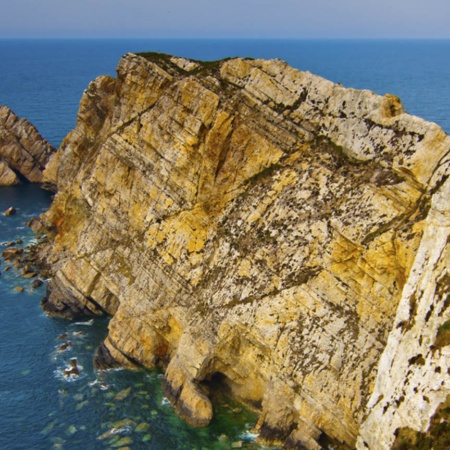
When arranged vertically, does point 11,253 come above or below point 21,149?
below

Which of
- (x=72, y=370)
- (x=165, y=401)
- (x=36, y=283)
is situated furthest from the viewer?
(x=36, y=283)

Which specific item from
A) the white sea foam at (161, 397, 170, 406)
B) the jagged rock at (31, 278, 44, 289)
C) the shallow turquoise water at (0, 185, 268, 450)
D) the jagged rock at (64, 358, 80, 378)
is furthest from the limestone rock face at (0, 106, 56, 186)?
the white sea foam at (161, 397, 170, 406)

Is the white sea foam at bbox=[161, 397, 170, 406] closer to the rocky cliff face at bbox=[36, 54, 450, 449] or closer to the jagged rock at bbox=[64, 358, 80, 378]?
the rocky cliff face at bbox=[36, 54, 450, 449]

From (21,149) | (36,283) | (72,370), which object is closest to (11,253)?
(36,283)

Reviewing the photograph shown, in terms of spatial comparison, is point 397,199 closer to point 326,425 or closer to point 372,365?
point 372,365

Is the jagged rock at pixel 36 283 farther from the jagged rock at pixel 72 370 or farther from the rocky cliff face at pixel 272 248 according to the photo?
the jagged rock at pixel 72 370

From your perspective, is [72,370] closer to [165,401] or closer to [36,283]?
[165,401]

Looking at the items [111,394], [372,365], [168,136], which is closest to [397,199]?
[372,365]
